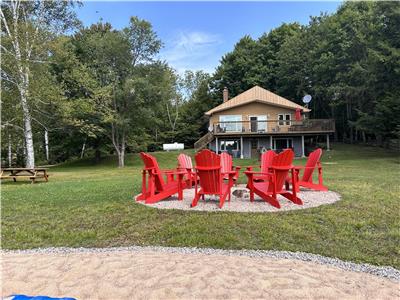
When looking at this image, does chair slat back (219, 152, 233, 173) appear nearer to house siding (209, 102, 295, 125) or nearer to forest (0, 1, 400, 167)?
forest (0, 1, 400, 167)

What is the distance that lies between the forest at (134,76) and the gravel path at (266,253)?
14.3 metres

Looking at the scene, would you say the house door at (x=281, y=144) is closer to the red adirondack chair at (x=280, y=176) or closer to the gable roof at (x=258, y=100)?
the gable roof at (x=258, y=100)

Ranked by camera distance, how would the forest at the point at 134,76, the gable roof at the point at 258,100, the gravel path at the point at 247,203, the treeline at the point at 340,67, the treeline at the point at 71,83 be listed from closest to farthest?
the gravel path at the point at 247,203 → the treeline at the point at 71,83 → the forest at the point at 134,76 → the treeline at the point at 340,67 → the gable roof at the point at 258,100

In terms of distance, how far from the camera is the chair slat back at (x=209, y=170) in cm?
597

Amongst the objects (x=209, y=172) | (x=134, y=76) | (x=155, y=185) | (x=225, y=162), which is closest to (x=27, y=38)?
(x=134, y=76)

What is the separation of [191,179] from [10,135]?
17.3 meters

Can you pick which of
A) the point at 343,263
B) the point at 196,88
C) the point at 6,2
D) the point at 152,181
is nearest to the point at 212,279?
the point at 343,263

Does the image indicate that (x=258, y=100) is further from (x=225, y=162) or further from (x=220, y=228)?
(x=220, y=228)

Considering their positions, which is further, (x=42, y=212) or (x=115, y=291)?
(x=42, y=212)

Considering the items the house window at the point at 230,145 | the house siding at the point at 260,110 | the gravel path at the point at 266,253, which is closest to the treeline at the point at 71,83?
the house window at the point at 230,145

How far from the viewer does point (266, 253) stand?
12.1 feet

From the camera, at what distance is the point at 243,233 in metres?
4.38

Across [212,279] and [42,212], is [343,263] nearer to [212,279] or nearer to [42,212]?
[212,279]

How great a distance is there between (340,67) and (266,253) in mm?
27977
